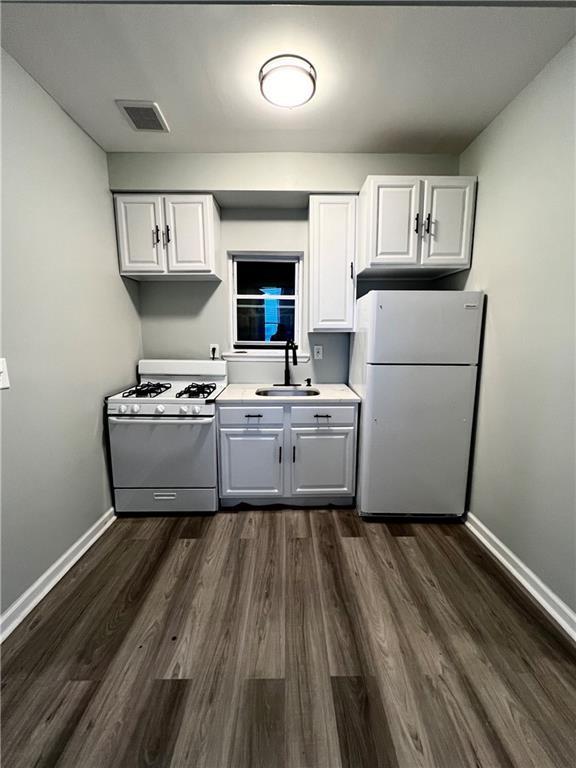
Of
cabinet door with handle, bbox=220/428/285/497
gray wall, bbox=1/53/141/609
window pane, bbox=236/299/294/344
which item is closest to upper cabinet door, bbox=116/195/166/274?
gray wall, bbox=1/53/141/609

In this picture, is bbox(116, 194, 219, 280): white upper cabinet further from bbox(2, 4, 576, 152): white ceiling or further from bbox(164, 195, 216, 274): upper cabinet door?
bbox(2, 4, 576, 152): white ceiling

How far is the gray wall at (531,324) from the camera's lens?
4.99 ft

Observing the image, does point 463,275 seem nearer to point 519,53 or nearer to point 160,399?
point 519,53

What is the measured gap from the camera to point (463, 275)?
2.35 metres

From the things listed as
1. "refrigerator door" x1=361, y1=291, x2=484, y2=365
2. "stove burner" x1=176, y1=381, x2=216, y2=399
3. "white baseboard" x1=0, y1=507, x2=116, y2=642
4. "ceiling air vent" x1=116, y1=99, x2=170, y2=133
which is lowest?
"white baseboard" x1=0, y1=507, x2=116, y2=642

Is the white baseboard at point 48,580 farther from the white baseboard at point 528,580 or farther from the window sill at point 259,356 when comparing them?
the white baseboard at point 528,580

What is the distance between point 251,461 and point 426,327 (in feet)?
5.00

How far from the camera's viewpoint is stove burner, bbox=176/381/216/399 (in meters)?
2.36

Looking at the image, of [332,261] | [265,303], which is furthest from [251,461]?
[332,261]

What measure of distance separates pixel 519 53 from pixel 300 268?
1778 millimetres

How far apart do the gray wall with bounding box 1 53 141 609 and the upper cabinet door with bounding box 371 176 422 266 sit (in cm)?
Answer: 191

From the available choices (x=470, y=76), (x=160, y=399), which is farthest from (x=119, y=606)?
(x=470, y=76)

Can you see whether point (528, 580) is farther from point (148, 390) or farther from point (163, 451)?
point (148, 390)

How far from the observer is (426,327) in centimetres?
209
